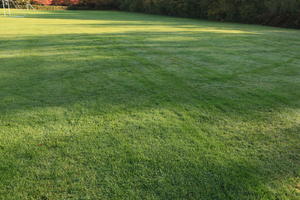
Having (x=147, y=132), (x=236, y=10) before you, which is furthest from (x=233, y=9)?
(x=147, y=132)

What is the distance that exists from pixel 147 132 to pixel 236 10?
82.2 ft

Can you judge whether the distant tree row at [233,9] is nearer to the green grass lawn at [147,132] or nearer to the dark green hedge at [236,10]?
the dark green hedge at [236,10]

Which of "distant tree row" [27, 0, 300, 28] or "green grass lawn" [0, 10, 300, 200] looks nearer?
"green grass lawn" [0, 10, 300, 200]

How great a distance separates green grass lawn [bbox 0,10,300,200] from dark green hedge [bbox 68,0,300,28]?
1842 cm

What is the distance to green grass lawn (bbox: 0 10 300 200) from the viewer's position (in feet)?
6.23

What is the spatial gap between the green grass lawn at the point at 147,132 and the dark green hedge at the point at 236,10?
18420 mm

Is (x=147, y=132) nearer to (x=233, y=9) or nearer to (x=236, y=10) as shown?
(x=236, y=10)

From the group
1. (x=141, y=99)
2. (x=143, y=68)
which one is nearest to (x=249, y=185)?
(x=141, y=99)

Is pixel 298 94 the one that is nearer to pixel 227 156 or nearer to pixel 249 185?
pixel 227 156

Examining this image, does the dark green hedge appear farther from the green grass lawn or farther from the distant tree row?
the green grass lawn

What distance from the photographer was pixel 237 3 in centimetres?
2425

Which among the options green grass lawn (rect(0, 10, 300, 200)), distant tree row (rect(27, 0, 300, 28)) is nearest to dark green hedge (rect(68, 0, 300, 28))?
distant tree row (rect(27, 0, 300, 28))

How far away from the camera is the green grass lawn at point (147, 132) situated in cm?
190

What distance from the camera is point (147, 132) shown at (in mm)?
2660
